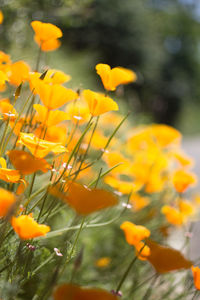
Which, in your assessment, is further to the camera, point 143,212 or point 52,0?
point 143,212

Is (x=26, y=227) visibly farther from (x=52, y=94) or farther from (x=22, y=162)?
(x=52, y=94)

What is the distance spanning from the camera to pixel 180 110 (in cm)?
1357

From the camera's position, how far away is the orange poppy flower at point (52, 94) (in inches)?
24.9

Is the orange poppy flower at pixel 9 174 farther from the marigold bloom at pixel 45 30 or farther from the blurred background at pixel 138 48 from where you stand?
the blurred background at pixel 138 48

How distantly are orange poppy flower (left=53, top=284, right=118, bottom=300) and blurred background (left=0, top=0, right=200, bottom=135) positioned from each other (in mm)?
752

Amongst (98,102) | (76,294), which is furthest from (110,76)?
(76,294)

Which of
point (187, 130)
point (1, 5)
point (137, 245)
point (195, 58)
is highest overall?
point (1, 5)

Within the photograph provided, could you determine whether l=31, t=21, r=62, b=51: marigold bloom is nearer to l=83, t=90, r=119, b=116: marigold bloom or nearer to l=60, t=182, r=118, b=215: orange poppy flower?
l=83, t=90, r=119, b=116: marigold bloom

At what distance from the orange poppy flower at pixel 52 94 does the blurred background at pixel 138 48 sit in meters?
0.45

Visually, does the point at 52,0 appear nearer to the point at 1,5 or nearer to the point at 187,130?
the point at 1,5

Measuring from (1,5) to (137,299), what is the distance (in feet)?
4.82

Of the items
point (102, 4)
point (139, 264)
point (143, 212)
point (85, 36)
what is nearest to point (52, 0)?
point (143, 212)

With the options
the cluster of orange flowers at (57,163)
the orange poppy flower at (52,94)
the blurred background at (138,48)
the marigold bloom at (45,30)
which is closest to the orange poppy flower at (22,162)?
the cluster of orange flowers at (57,163)

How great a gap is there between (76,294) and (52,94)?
369 mm
